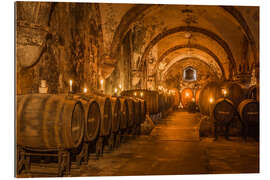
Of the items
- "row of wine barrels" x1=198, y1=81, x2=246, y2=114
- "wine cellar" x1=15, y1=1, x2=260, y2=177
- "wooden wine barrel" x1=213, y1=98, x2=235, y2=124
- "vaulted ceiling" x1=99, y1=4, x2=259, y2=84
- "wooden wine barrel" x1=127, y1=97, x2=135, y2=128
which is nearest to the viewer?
"wine cellar" x1=15, y1=1, x2=260, y2=177

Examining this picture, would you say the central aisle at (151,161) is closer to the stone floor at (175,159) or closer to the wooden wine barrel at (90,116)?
the stone floor at (175,159)

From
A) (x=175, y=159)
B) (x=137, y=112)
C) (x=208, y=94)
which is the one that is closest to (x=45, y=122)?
(x=175, y=159)

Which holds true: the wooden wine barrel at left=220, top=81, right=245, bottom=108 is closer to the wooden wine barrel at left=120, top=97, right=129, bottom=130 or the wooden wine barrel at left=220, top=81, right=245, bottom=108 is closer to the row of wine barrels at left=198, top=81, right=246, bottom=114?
the row of wine barrels at left=198, top=81, right=246, bottom=114

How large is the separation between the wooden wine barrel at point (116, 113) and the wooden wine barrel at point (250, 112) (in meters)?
2.97

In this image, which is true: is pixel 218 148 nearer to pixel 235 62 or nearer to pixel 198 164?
pixel 198 164

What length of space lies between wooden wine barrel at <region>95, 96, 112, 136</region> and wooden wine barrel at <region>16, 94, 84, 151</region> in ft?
3.28

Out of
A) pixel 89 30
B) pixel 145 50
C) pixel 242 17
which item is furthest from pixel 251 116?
Answer: pixel 145 50

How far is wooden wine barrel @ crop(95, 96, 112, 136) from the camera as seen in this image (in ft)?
13.1

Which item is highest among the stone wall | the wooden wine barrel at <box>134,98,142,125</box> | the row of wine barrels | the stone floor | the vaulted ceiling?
the vaulted ceiling

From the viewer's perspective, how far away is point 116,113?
4.71m

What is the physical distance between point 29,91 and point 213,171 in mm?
3020

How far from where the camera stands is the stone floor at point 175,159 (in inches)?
137

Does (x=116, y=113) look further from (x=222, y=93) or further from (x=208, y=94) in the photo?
(x=208, y=94)

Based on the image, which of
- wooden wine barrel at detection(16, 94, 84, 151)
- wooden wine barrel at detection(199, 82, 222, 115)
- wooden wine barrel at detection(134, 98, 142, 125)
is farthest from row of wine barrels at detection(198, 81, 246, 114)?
wooden wine barrel at detection(16, 94, 84, 151)
